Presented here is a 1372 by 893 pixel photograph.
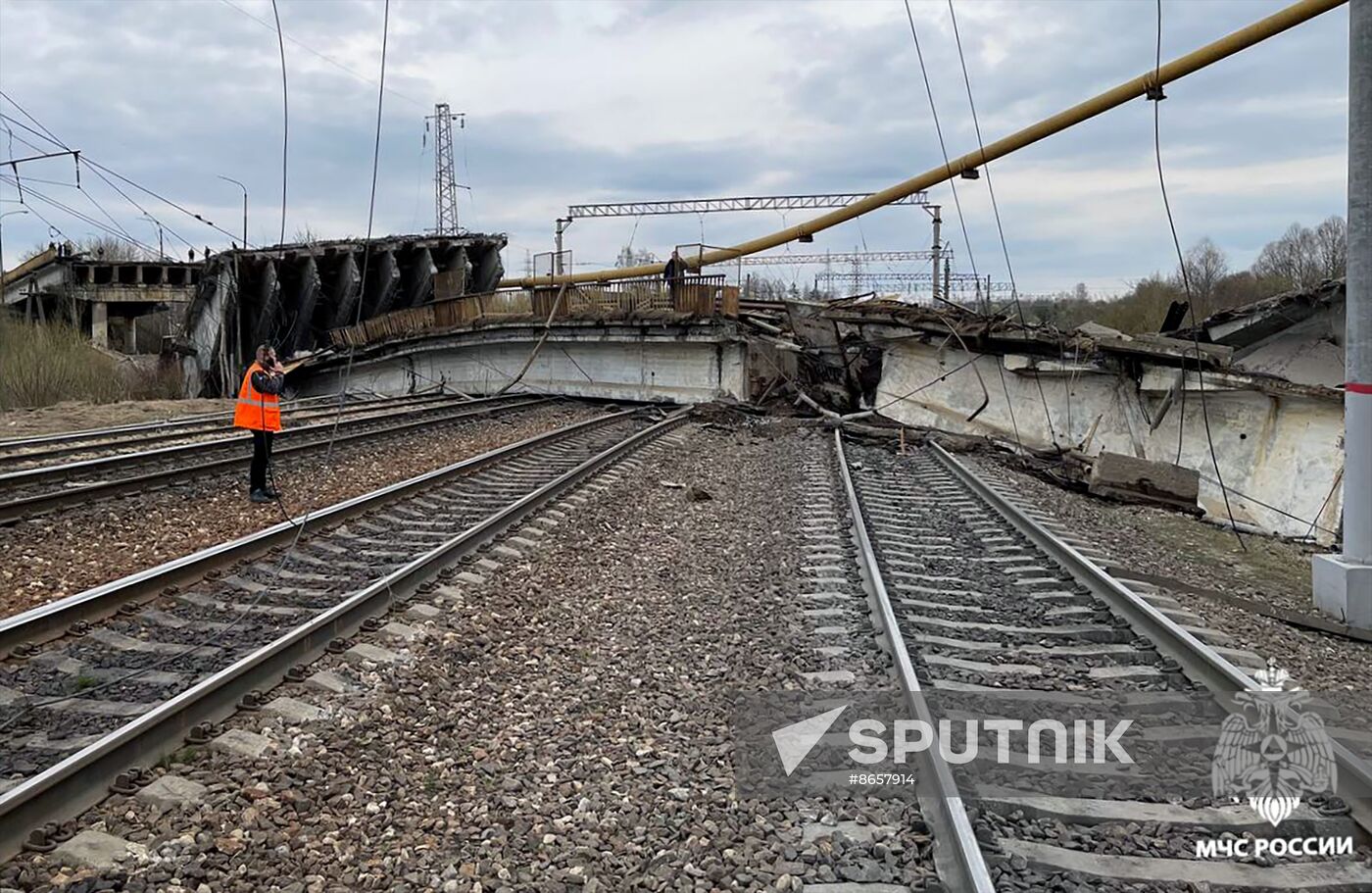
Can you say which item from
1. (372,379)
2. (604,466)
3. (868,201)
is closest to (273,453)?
(604,466)

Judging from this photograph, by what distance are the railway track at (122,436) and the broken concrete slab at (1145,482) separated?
520 inches

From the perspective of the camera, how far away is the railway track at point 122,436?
461 inches

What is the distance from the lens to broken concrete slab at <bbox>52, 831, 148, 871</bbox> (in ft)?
10.3

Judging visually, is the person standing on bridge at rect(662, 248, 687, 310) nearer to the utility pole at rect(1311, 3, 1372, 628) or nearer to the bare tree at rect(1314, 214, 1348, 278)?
the utility pole at rect(1311, 3, 1372, 628)

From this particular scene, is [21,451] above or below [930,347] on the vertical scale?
below

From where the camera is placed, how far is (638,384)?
2391 cm

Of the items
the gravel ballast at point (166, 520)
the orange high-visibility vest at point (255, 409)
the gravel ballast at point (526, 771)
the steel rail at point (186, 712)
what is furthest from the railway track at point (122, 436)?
the gravel ballast at point (526, 771)

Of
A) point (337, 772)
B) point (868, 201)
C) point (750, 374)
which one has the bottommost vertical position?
point (337, 772)

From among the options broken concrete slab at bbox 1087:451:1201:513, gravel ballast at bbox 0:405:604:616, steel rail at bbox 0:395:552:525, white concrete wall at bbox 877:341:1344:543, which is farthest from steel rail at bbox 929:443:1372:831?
white concrete wall at bbox 877:341:1344:543

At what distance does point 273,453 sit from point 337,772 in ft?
30.8

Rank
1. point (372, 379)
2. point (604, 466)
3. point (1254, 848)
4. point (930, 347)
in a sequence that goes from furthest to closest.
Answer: point (372, 379)
point (930, 347)
point (604, 466)
point (1254, 848)

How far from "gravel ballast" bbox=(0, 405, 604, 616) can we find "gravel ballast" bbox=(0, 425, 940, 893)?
2.63 metres

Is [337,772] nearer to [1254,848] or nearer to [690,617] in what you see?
[690,617]

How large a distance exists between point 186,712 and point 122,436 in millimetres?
11879
